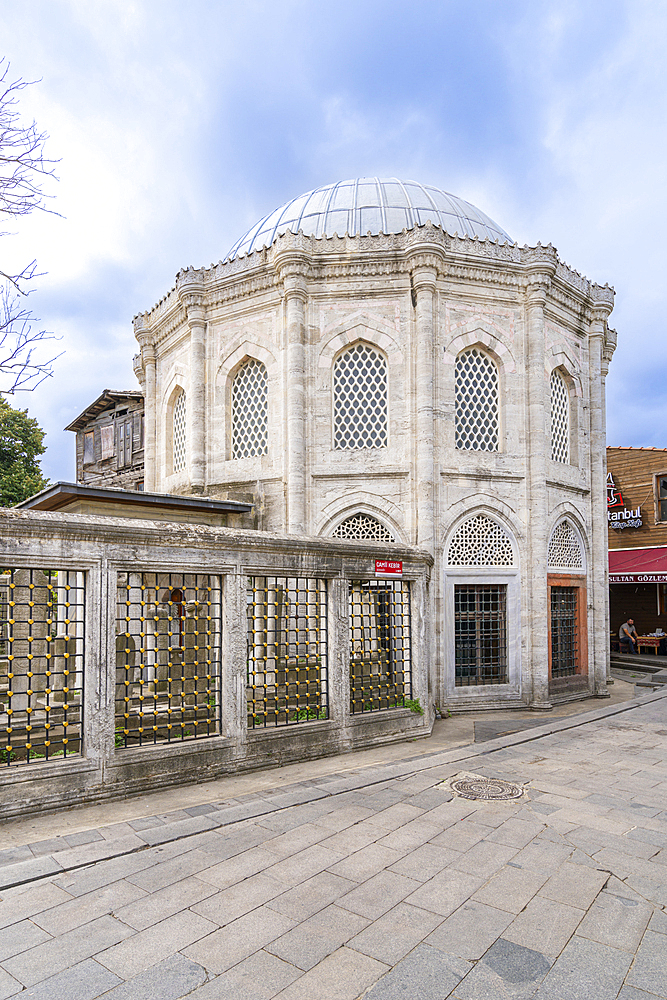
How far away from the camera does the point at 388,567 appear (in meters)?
8.92

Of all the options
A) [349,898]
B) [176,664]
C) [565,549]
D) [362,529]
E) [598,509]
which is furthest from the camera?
[598,509]

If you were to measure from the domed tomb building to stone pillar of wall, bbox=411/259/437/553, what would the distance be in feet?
0.11

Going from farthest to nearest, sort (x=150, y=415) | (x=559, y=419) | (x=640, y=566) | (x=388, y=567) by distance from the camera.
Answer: (x=640, y=566) → (x=150, y=415) → (x=559, y=419) → (x=388, y=567)

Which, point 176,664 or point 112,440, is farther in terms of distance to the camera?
point 112,440

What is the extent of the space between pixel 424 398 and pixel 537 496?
9.96 feet

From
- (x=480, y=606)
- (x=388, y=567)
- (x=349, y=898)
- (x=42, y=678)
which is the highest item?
(x=388, y=567)

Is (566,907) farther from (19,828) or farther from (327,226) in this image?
(327,226)

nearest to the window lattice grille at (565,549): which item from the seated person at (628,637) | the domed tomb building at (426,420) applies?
the domed tomb building at (426,420)

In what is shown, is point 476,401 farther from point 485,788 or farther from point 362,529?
point 485,788

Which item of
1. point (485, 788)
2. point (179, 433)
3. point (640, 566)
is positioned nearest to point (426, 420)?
point (179, 433)

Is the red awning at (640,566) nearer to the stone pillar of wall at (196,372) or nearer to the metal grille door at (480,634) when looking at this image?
the metal grille door at (480,634)

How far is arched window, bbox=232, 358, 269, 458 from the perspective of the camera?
530 inches

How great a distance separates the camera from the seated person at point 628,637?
69.5ft

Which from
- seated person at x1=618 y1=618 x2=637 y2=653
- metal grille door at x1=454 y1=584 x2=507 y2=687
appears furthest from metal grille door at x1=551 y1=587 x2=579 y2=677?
seated person at x1=618 y1=618 x2=637 y2=653
